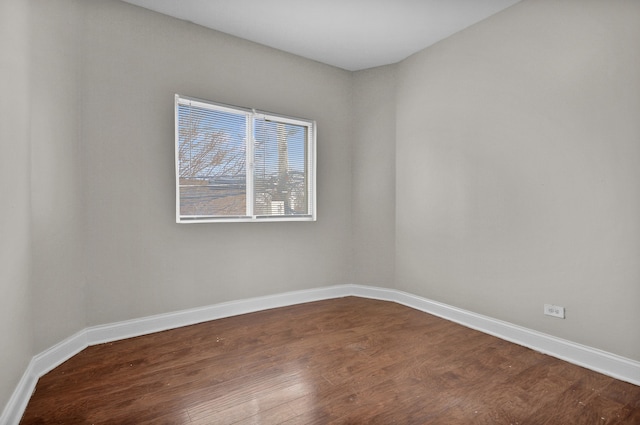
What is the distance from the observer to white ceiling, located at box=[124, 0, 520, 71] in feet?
8.70

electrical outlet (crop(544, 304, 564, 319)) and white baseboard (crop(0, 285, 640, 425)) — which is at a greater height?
electrical outlet (crop(544, 304, 564, 319))

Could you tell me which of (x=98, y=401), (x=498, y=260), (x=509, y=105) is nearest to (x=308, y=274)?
(x=498, y=260)

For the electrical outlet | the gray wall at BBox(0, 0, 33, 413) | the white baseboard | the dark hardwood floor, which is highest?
the gray wall at BBox(0, 0, 33, 413)

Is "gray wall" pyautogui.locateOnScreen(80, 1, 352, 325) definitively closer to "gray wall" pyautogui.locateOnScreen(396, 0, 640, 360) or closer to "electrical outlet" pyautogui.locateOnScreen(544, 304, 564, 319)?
"gray wall" pyautogui.locateOnScreen(396, 0, 640, 360)

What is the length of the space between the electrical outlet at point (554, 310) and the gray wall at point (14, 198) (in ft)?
11.5

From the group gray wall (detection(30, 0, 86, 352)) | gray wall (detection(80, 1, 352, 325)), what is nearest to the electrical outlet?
gray wall (detection(80, 1, 352, 325))

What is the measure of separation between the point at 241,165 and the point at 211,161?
12.4 inches

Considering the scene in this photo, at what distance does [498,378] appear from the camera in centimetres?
199

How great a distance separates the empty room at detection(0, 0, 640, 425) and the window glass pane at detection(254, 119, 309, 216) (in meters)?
0.03

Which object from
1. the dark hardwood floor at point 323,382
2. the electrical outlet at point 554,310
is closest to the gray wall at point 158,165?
the dark hardwood floor at point 323,382

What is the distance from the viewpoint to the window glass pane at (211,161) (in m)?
2.89

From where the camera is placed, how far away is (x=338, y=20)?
2879mm

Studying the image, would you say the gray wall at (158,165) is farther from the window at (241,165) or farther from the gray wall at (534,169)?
the gray wall at (534,169)

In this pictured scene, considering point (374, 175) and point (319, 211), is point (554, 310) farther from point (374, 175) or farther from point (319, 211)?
point (319, 211)
